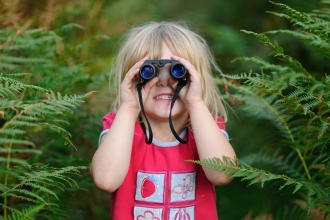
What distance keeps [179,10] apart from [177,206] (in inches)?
144

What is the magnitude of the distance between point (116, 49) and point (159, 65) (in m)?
2.01

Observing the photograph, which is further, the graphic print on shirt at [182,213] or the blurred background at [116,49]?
the blurred background at [116,49]

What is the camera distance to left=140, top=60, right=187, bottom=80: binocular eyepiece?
1.96m

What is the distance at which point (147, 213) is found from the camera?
6.59 ft

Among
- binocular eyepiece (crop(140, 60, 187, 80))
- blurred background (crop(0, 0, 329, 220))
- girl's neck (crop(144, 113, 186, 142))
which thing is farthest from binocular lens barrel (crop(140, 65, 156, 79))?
blurred background (crop(0, 0, 329, 220))

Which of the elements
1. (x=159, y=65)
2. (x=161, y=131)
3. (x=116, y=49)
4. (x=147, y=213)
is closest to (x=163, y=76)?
(x=159, y=65)

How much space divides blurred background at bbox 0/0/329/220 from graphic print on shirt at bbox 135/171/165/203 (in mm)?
545

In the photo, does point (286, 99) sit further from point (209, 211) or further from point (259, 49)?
point (259, 49)

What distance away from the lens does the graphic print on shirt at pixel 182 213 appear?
2008 mm

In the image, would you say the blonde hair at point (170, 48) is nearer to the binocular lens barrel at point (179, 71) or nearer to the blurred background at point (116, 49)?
the binocular lens barrel at point (179, 71)

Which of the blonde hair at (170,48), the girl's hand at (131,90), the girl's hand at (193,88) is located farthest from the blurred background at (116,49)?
the girl's hand at (193,88)

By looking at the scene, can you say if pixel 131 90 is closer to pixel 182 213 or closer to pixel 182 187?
pixel 182 187

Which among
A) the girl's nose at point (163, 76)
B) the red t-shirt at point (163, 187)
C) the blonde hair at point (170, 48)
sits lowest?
the red t-shirt at point (163, 187)

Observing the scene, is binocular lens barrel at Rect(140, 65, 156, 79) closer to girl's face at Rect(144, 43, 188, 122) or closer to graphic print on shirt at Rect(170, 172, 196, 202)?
girl's face at Rect(144, 43, 188, 122)
